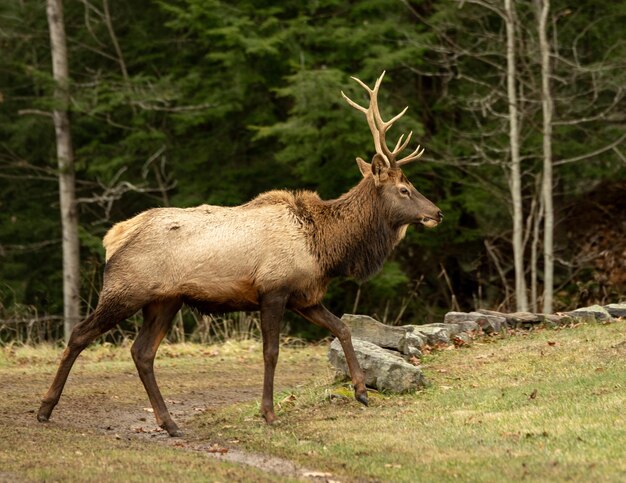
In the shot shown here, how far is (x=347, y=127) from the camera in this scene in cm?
2252

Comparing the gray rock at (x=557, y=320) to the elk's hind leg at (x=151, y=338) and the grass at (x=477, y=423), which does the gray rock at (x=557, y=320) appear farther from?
the elk's hind leg at (x=151, y=338)

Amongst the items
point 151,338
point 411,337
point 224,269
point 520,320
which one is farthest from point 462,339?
point 151,338

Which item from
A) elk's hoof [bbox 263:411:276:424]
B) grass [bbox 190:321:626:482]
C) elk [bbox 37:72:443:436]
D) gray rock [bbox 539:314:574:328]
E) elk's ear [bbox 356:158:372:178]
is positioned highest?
elk's ear [bbox 356:158:372:178]

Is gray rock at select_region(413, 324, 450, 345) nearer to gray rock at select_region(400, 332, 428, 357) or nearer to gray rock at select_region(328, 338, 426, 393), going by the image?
gray rock at select_region(400, 332, 428, 357)

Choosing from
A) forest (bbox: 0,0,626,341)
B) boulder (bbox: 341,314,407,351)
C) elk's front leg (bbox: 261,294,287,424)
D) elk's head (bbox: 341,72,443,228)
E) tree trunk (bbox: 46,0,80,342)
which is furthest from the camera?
tree trunk (bbox: 46,0,80,342)

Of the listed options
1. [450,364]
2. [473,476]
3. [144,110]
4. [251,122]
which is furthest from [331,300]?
[473,476]

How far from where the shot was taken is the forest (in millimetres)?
22750

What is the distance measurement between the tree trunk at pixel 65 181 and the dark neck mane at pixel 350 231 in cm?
1393

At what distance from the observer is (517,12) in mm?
24391

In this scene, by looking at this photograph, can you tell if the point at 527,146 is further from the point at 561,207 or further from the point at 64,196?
the point at 64,196

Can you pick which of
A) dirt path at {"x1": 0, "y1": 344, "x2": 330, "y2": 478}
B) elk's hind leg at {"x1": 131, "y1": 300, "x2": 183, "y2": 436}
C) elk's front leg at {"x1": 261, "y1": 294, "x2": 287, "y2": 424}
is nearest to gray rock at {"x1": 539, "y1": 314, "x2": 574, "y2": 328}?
dirt path at {"x1": 0, "y1": 344, "x2": 330, "y2": 478}

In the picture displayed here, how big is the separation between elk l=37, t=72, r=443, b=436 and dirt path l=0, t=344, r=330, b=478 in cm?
46

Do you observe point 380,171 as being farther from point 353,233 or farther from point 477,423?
point 477,423

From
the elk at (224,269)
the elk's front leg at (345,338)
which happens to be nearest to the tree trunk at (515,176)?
the elk at (224,269)
